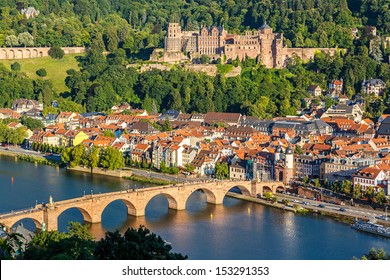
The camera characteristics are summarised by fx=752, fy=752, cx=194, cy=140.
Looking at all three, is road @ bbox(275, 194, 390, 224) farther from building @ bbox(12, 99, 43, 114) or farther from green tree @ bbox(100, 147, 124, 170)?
building @ bbox(12, 99, 43, 114)

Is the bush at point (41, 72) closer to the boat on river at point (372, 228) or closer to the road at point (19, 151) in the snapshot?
the road at point (19, 151)

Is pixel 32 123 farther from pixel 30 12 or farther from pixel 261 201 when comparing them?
pixel 30 12

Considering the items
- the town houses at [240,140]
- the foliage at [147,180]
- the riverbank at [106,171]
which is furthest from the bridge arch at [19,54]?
the foliage at [147,180]

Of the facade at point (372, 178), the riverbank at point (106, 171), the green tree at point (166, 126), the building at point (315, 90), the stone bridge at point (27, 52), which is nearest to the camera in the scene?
the facade at point (372, 178)

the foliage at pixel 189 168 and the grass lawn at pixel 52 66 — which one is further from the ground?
Result: the grass lawn at pixel 52 66

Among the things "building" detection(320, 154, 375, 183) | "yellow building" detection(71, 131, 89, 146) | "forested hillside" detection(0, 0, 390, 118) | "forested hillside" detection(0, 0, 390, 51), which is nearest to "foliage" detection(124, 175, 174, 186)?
"building" detection(320, 154, 375, 183)

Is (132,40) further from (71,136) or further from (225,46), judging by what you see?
(71,136)

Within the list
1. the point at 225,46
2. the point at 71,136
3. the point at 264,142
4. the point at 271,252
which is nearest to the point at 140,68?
the point at 225,46

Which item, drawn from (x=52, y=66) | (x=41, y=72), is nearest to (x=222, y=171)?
(x=41, y=72)
